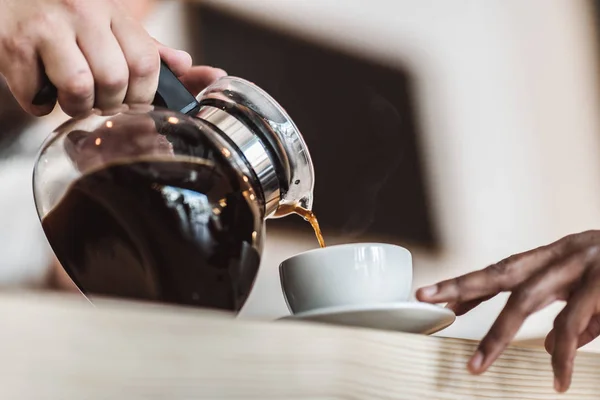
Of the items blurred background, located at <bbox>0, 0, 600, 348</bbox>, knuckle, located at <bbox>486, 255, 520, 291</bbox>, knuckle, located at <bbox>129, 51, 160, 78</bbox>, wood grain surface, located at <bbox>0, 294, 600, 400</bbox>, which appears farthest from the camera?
blurred background, located at <bbox>0, 0, 600, 348</bbox>

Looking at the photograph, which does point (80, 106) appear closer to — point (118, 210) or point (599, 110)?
point (118, 210)

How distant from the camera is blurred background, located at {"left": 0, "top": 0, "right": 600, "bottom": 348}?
97cm

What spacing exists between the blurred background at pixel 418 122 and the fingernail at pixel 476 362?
46 cm

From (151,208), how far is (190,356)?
0.14 m

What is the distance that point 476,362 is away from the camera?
0.53 m

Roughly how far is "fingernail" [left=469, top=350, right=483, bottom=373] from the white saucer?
0.04 meters

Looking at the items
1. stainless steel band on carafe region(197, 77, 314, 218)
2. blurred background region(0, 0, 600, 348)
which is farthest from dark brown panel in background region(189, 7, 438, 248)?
stainless steel band on carafe region(197, 77, 314, 218)

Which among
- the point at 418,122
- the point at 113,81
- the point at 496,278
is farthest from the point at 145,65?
the point at 418,122

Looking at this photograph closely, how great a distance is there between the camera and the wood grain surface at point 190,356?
30 cm

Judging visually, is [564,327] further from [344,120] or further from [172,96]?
[344,120]

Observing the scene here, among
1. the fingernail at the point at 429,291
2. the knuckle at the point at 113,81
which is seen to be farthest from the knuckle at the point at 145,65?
the fingernail at the point at 429,291

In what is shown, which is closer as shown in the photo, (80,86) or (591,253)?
(80,86)

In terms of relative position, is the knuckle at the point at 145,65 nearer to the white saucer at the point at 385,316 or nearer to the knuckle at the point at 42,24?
the knuckle at the point at 42,24

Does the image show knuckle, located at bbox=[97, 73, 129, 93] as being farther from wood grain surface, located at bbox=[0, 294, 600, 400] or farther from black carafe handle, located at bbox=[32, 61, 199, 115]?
wood grain surface, located at bbox=[0, 294, 600, 400]
